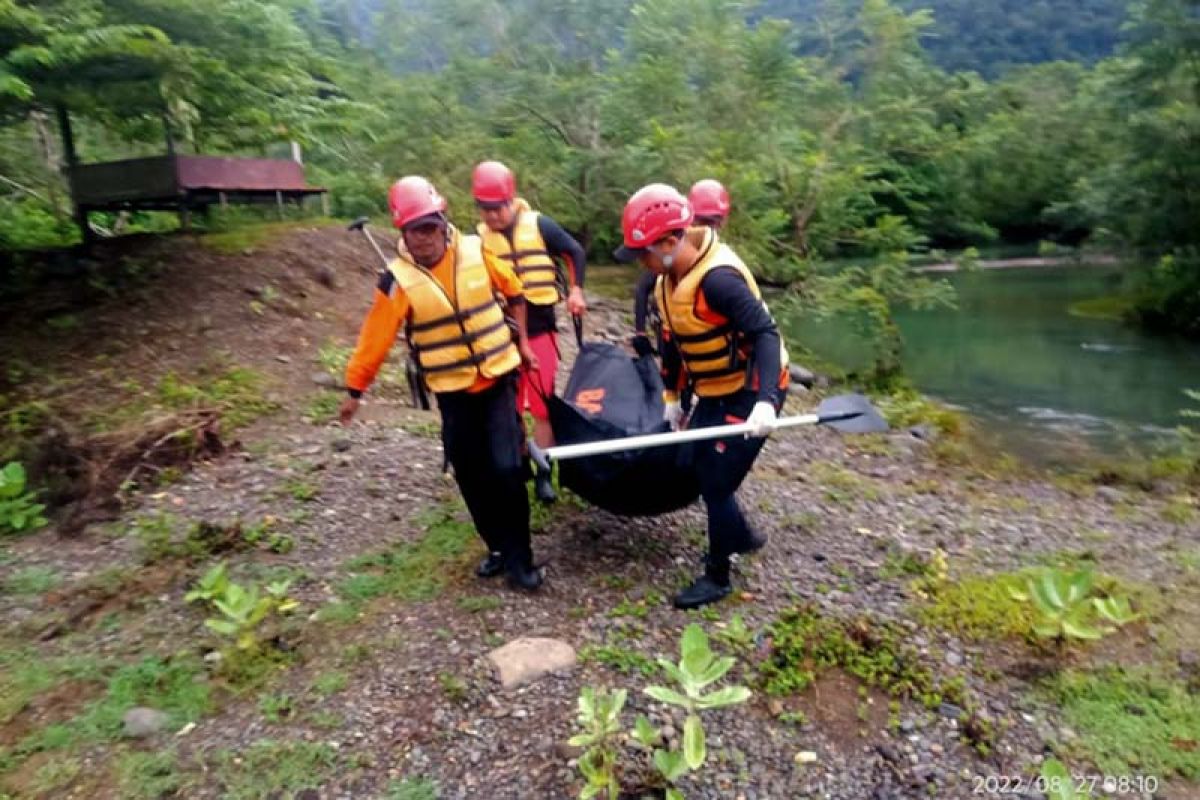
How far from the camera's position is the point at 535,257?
5.57 metres

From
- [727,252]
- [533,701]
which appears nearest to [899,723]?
[533,701]

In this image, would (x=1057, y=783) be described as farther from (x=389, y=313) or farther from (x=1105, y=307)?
(x=1105, y=307)

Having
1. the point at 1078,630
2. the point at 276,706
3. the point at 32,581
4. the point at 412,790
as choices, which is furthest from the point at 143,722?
the point at 1078,630

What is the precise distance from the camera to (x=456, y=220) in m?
15.6

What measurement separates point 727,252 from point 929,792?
2.34 m

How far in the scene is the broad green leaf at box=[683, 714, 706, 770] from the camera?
9.96ft

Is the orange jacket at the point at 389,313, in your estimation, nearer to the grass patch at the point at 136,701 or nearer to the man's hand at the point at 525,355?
the man's hand at the point at 525,355

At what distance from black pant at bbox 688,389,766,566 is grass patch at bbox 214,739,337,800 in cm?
196

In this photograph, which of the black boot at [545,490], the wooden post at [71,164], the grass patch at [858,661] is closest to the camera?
the grass patch at [858,661]

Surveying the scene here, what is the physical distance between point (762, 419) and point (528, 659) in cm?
147

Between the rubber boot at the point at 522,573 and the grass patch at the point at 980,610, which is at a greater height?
the rubber boot at the point at 522,573

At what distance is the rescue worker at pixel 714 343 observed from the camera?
154 inches

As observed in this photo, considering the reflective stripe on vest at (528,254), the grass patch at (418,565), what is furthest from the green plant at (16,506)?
the reflective stripe on vest at (528,254)

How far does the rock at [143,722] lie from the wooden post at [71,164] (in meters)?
6.94
